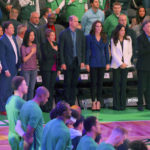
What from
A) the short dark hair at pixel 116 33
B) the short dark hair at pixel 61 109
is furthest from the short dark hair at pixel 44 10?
the short dark hair at pixel 61 109

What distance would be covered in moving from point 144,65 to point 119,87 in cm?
78

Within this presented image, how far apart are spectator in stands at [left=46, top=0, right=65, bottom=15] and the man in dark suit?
2.25 metres

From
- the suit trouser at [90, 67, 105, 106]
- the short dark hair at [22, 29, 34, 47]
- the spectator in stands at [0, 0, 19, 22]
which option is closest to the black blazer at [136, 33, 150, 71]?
the suit trouser at [90, 67, 105, 106]

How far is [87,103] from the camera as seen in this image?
40.3 ft

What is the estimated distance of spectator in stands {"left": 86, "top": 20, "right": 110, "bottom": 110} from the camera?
11.6 metres

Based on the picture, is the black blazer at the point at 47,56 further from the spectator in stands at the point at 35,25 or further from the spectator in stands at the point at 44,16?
the spectator in stands at the point at 44,16

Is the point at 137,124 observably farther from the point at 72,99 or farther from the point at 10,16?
the point at 10,16

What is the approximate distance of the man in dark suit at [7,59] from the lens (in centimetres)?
1109

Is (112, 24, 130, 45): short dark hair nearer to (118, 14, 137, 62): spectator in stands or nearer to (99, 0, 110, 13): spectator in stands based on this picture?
(118, 14, 137, 62): spectator in stands

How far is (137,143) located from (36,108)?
2438 mm

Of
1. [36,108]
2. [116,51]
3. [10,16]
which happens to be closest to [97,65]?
[116,51]

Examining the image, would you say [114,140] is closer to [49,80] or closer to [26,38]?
[26,38]

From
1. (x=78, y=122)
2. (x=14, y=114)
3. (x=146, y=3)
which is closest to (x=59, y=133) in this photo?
(x=78, y=122)

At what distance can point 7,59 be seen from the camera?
1122cm
